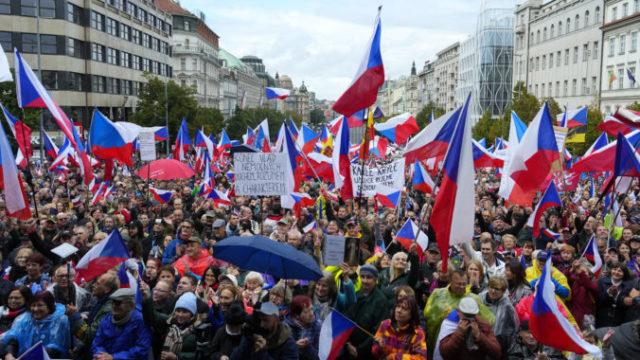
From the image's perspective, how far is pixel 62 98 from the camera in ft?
136

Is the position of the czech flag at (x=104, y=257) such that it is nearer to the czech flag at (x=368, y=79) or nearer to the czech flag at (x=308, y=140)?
the czech flag at (x=368, y=79)

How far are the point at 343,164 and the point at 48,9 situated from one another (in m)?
36.9

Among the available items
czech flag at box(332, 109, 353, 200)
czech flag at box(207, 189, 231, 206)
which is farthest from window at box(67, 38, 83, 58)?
czech flag at box(332, 109, 353, 200)

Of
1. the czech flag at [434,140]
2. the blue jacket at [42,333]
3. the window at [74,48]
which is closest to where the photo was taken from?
the blue jacket at [42,333]

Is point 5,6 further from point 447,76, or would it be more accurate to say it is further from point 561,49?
point 447,76

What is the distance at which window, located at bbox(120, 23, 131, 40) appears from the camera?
1968 inches

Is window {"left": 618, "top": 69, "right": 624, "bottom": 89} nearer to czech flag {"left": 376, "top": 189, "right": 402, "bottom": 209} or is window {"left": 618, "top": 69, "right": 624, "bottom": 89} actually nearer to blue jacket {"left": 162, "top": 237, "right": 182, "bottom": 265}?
czech flag {"left": 376, "top": 189, "right": 402, "bottom": 209}

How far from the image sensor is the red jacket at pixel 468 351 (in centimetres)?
439

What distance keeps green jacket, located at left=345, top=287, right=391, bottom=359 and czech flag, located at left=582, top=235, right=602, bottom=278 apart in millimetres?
3440

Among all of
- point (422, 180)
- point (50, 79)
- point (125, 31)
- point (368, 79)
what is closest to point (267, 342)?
point (368, 79)

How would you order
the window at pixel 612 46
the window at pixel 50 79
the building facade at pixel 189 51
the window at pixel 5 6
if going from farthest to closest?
the building facade at pixel 189 51
the window at pixel 612 46
the window at pixel 50 79
the window at pixel 5 6

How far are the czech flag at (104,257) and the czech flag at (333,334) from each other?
264 cm

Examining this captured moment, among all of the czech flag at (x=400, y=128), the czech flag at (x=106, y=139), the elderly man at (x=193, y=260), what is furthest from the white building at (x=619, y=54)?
the elderly man at (x=193, y=260)

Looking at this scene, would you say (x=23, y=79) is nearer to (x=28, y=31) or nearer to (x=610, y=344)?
(x=610, y=344)
